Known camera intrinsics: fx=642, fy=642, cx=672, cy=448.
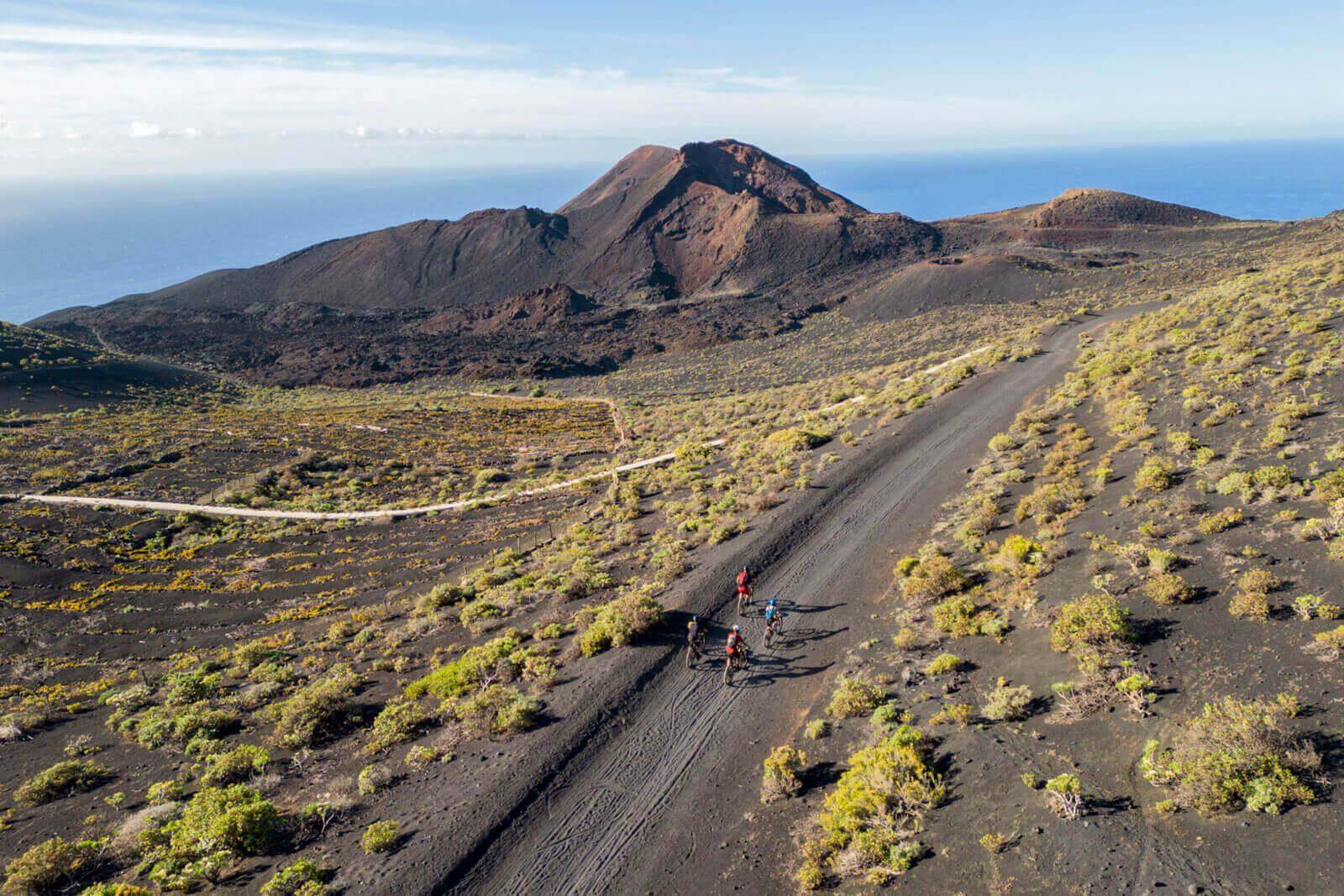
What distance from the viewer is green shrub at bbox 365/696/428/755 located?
13.4 meters

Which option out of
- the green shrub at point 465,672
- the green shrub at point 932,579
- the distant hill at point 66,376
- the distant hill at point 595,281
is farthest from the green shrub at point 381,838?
the distant hill at point 595,281

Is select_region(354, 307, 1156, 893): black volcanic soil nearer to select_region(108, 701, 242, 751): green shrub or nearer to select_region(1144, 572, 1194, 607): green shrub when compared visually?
select_region(1144, 572, 1194, 607): green shrub

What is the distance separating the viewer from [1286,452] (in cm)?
1614

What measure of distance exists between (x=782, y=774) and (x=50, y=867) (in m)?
12.0

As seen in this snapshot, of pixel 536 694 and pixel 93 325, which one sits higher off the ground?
pixel 93 325

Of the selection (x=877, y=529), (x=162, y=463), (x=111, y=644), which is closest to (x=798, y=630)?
(x=877, y=529)

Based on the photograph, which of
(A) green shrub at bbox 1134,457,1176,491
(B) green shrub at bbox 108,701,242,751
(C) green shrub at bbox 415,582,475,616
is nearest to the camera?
(B) green shrub at bbox 108,701,242,751

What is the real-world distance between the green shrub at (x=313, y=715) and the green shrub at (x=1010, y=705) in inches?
530

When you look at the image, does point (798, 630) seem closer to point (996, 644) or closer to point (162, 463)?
point (996, 644)

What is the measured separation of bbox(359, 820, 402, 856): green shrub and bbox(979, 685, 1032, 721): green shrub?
1020 cm

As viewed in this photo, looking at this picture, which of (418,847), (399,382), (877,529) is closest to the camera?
(418,847)

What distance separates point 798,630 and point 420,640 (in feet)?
35.9

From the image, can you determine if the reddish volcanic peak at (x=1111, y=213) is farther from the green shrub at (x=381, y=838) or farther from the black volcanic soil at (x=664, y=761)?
the green shrub at (x=381, y=838)

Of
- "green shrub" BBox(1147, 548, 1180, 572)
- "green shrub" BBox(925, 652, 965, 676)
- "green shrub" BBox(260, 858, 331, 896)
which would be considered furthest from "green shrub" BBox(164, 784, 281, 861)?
"green shrub" BBox(1147, 548, 1180, 572)
